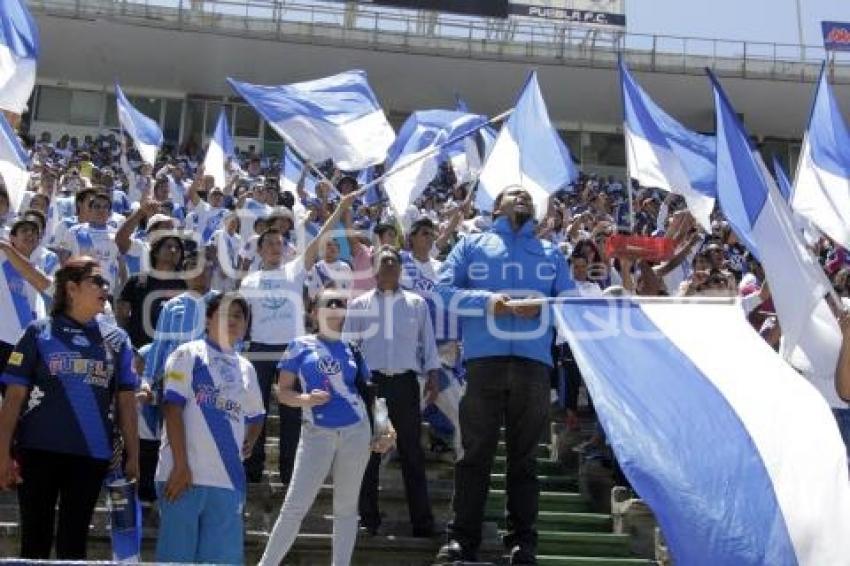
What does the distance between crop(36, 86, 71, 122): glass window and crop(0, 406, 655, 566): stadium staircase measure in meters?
25.9

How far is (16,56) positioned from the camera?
8.46 meters

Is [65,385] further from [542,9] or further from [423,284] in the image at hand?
[542,9]

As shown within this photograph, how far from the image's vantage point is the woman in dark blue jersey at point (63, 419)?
4.84m

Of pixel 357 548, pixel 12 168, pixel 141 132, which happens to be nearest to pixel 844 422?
pixel 357 548

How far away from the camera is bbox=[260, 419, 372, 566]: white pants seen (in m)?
5.71

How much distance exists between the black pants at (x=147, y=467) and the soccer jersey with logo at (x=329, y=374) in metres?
0.79

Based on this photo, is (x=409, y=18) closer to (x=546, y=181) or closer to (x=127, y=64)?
(x=127, y=64)

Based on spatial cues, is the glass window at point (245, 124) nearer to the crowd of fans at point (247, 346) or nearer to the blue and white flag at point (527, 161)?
the crowd of fans at point (247, 346)

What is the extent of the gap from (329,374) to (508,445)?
1.00 m

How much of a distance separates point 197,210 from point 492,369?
6.72 meters

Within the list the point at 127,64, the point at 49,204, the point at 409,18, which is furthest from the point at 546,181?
the point at 127,64

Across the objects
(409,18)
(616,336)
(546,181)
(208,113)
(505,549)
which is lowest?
(505,549)

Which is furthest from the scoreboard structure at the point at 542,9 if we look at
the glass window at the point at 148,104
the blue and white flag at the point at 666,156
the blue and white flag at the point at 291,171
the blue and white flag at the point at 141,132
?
the blue and white flag at the point at 666,156

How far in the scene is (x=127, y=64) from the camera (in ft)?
100
